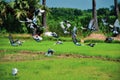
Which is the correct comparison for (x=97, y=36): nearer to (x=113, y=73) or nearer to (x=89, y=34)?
(x=89, y=34)

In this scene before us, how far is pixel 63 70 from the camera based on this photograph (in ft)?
39.4

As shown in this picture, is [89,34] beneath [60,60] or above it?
beneath

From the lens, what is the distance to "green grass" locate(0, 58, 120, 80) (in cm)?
1091

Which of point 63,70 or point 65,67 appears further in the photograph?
point 65,67

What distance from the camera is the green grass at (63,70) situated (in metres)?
10.9

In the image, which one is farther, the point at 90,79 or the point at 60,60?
the point at 60,60

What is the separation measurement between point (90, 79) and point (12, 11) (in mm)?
23151

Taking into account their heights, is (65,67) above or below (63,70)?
below

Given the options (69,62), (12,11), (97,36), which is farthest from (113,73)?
(12,11)

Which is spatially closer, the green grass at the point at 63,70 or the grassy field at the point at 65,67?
the green grass at the point at 63,70

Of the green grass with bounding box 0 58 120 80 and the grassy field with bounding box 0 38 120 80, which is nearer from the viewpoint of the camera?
the green grass with bounding box 0 58 120 80

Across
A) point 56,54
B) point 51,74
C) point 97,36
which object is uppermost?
point 51,74

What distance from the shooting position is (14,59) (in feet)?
49.1

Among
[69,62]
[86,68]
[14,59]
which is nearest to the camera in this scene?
[86,68]
